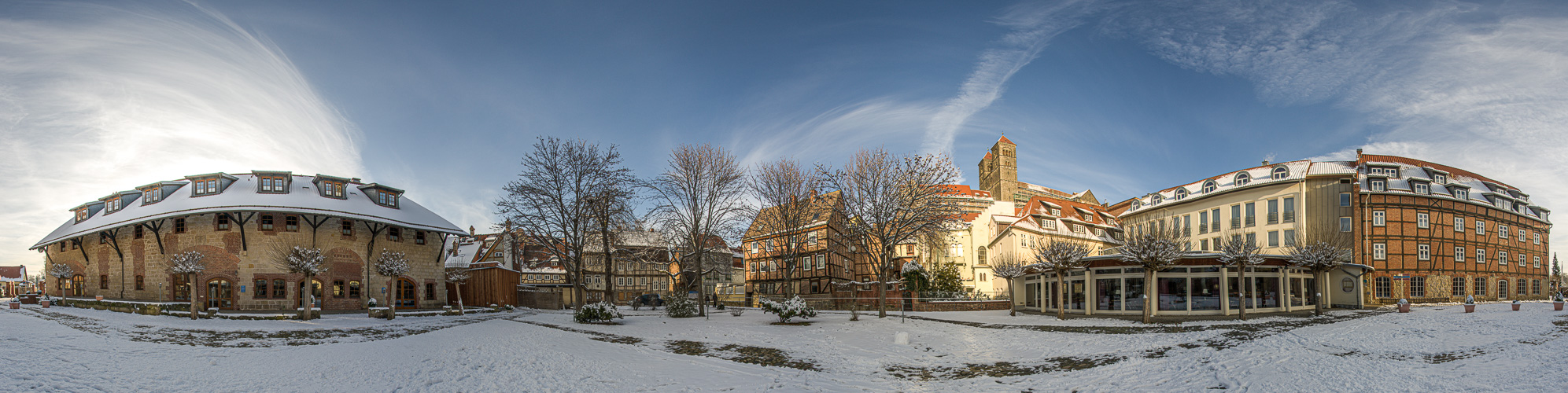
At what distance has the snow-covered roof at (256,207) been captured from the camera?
105ft

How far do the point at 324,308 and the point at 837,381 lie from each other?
106ft

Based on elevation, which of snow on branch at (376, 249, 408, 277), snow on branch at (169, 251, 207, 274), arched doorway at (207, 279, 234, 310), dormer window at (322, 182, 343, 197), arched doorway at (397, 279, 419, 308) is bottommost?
arched doorway at (397, 279, 419, 308)

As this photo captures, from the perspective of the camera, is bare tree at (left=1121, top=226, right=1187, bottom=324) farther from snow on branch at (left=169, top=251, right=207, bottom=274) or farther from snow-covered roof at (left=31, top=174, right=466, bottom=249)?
snow on branch at (left=169, top=251, right=207, bottom=274)

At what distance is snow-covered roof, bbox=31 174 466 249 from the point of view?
31.9m

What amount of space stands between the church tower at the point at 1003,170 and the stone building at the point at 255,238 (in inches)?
3380

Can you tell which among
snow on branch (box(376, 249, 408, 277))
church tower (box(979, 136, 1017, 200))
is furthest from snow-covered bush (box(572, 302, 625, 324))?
church tower (box(979, 136, 1017, 200))

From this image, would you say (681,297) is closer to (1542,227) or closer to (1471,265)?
(1471,265)

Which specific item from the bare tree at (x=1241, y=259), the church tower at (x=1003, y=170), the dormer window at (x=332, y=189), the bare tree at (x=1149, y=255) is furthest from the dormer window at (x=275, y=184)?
the church tower at (x=1003, y=170)

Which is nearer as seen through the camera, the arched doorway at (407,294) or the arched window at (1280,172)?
the arched doorway at (407,294)

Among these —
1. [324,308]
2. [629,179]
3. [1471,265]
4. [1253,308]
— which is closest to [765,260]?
[629,179]

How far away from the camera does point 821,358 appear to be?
14.9m

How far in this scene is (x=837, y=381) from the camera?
38.9ft

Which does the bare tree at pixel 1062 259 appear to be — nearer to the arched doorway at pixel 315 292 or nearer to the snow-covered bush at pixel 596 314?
the snow-covered bush at pixel 596 314

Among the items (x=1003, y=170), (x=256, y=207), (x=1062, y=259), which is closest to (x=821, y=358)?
(x=1062, y=259)
